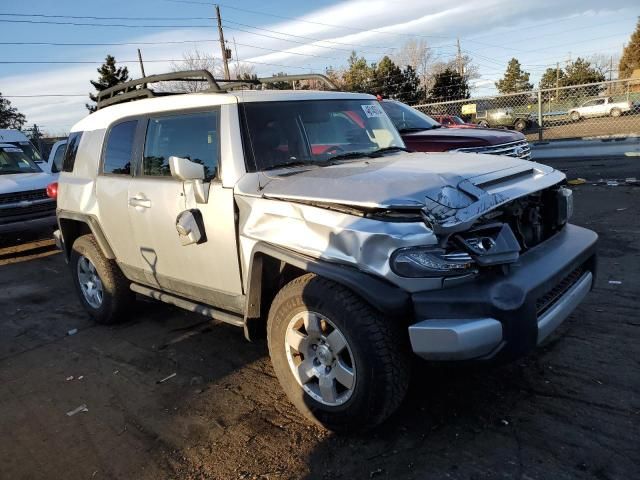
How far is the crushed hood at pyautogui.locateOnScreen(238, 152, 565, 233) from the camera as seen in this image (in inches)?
106

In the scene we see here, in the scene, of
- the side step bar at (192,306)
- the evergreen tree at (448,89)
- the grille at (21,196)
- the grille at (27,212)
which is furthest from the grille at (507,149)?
the evergreen tree at (448,89)

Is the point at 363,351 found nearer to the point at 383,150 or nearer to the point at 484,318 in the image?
the point at 484,318

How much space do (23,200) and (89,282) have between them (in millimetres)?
4952

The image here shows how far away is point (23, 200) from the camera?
30.2ft

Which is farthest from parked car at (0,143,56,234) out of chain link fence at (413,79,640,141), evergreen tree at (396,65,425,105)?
evergreen tree at (396,65,425,105)

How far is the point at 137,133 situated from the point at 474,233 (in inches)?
117

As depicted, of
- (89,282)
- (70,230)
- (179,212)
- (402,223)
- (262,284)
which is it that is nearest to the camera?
(402,223)

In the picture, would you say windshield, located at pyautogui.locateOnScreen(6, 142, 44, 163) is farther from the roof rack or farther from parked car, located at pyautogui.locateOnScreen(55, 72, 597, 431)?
parked car, located at pyautogui.locateOnScreen(55, 72, 597, 431)

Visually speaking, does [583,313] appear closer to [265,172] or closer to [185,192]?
[265,172]

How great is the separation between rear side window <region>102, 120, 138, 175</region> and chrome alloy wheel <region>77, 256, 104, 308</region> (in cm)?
106

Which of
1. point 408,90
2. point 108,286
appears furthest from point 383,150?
point 408,90

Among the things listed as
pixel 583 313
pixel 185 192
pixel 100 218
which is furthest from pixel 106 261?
pixel 583 313

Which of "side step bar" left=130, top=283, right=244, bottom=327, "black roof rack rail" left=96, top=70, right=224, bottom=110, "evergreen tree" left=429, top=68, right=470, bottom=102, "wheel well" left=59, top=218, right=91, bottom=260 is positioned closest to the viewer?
"side step bar" left=130, top=283, right=244, bottom=327

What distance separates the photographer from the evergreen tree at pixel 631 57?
185 feet
